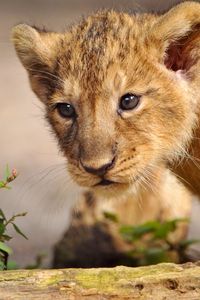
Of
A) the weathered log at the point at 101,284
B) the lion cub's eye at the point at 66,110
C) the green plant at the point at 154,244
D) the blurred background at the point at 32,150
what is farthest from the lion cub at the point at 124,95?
the green plant at the point at 154,244

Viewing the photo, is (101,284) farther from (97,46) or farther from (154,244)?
(154,244)

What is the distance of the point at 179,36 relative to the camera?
477 centimetres

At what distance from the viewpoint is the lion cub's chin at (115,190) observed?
15.6ft

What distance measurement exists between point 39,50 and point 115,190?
0.98 m

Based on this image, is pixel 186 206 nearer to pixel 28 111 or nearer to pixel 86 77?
pixel 86 77

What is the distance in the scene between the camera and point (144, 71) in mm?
4781

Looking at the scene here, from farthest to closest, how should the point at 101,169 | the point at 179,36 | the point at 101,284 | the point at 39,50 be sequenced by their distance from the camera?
the point at 39,50, the point at 179,36, the point at 101,169, the point at 101,284

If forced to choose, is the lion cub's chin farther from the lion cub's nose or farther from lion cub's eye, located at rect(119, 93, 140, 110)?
lion cub's eye, located at rect(119, 93, 140, 110)

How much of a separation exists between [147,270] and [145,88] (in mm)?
1206

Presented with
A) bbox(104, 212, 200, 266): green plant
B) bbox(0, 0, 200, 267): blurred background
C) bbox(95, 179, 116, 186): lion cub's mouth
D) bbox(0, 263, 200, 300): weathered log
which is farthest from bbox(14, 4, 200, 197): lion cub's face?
bbox(104, 212, 200, 266): green plant

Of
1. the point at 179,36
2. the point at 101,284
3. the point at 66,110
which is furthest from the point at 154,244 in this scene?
the point at 101,284

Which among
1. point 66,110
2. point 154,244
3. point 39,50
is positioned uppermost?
point 39,50

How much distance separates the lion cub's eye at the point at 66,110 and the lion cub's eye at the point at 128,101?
298 millimetres

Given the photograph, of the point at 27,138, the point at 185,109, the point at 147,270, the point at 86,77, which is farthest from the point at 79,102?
the point at 27,138
